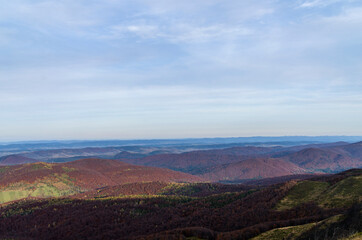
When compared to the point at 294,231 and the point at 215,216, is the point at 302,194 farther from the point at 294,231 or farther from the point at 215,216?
the point at 294,231

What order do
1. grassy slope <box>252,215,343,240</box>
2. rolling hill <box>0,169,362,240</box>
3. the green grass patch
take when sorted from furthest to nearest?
1. the green grass patch
2. rolling hill <box>0,169,362,240</box>
3. grassy slope <box>252,215,343,240</box>

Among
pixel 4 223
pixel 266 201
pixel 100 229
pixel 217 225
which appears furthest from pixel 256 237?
pixel 4 223

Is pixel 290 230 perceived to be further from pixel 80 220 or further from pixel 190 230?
pixel 80 220

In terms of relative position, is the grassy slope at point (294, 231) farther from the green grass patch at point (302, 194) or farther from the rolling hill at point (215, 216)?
the green grass patch at point (302, 194)

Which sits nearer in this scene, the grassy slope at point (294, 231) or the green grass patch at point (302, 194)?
the grassy slope at point (294, 231)

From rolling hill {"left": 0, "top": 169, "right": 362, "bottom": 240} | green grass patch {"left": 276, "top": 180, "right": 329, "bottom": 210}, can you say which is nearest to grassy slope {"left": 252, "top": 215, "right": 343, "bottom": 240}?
rolling hill {"left": 0, "top": 169, "right": 362, "bottom": 240}

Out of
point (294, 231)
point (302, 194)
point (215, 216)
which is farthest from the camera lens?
point (215, 216)

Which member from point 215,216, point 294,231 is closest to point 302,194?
point 215,216

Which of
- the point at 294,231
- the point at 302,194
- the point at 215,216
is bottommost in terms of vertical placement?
the point at 215,216

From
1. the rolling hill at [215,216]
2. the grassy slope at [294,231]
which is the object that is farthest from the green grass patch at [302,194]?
the grassy slope at [294,231]

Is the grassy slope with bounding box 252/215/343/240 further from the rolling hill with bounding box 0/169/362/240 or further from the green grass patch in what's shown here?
the green grass patch

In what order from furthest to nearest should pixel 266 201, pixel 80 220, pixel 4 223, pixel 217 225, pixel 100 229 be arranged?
pixel 4 223
pixel 80 220
pixel 100 229
pixel 266 201
pixel 217 225
